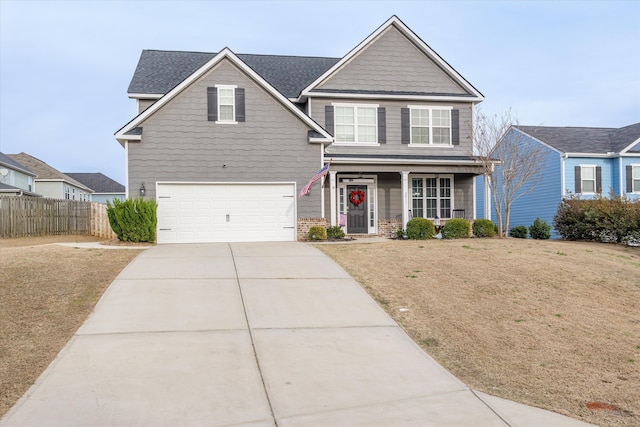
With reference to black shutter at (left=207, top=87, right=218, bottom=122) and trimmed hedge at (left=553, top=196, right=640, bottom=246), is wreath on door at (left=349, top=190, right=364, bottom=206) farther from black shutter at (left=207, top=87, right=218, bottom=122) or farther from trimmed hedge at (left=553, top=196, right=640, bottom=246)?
trimmed hedge at (left=553, top=196, right=640, bottom=246)

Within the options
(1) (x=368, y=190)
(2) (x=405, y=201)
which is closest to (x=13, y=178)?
(1) (x=368, y=190)

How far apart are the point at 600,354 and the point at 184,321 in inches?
248

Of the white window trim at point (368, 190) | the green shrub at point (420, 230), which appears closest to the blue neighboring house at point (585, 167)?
the white window trim at point (368, 190)

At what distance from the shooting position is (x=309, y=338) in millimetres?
8164

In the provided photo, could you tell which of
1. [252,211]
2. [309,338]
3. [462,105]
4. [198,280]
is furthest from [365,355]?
[462,105]

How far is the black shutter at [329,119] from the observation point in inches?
841

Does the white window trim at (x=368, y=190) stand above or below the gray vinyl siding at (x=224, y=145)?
below

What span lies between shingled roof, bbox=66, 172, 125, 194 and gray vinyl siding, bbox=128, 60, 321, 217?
43.8 metres

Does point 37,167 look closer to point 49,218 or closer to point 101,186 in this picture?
point 101,186

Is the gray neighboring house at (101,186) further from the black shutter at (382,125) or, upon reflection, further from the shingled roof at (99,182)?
the black shutter at (382,125)

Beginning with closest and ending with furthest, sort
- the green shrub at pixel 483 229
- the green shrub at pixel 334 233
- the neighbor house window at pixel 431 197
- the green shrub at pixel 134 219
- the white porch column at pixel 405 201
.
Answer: the green shrub at pixel 134 219 < the green shrub at pixel 334 233 < the green shrub at pixel 483 229 < the white porch column at pixel 405 201 < the neighbor house window at pixel 431 197

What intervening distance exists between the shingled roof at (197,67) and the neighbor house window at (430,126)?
16.2ft

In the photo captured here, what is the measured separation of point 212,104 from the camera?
1872 cm

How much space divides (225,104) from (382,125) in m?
6.52
